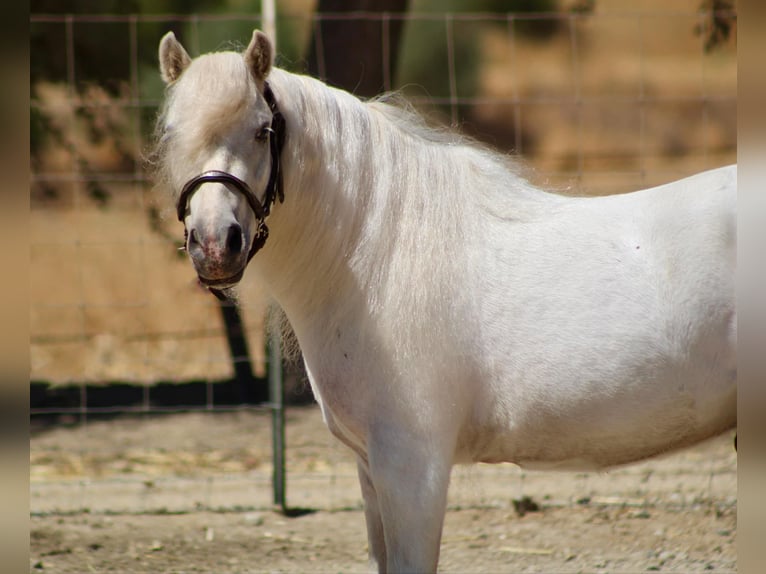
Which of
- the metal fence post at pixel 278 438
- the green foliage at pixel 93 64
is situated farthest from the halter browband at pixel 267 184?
the green foliage at pixel 93 64

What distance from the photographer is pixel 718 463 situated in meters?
5.00

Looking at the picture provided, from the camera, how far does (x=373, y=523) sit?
2.76m

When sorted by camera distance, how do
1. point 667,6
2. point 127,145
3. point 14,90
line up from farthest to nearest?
point 667,6 < point 127,145 < point 14,90

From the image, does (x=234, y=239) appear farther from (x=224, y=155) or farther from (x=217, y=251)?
(x=224, y=155)

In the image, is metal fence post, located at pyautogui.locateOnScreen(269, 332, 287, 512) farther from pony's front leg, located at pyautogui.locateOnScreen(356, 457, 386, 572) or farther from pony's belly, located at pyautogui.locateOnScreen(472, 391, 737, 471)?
pony's belly, located at pyautogui.locateOnScreen(472, 391, 737, 471)

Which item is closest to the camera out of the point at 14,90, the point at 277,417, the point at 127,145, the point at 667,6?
the point at 14,90

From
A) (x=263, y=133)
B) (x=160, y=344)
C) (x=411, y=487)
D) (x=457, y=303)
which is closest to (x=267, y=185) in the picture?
(x=263, y=133)

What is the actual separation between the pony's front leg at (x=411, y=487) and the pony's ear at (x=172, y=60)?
1.15 metres

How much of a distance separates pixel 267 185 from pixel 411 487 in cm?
91

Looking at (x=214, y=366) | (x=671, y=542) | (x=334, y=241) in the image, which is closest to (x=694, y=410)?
(x=334, y=241)

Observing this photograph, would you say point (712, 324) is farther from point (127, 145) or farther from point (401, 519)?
point (127, 145)

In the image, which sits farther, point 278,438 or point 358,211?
point 278,438

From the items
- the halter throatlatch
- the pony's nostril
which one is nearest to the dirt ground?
the halter throatlatch

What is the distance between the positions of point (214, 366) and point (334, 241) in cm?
540
